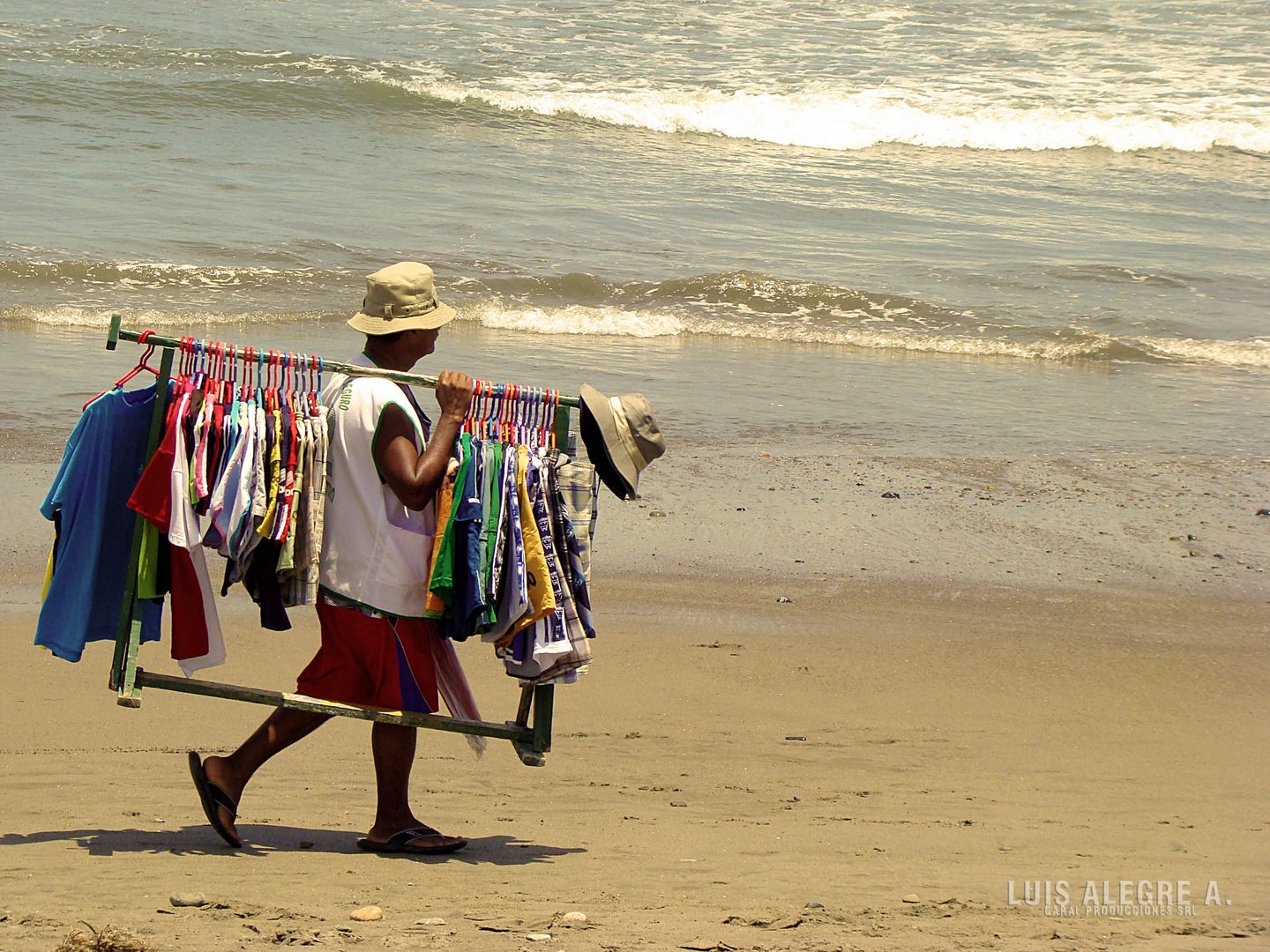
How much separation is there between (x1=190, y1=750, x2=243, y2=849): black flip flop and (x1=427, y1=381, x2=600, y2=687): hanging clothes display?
0.74m

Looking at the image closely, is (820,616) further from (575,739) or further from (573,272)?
(573,272)

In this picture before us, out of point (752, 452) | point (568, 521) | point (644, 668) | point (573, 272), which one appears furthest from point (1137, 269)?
point (568, 521)

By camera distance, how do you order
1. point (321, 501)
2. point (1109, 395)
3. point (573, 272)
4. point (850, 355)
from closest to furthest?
point (321, 501) < point (1109, 395) < point (850, 355) < point (573, 272)

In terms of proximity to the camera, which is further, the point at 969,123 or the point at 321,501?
the point at 969,123

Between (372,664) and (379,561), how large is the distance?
0.94ft

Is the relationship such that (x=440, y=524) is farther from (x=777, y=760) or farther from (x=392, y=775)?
(x=777, y=760)

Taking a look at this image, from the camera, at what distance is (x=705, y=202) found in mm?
16672

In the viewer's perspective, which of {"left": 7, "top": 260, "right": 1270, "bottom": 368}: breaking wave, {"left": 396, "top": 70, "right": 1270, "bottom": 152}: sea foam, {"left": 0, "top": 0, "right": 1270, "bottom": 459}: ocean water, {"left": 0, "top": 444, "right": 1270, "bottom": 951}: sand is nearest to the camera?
{"left": 0, "top": 444, "right": 1270, "bottom": 951}: sand

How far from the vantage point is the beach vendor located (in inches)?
145

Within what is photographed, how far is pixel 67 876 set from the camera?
133 inches

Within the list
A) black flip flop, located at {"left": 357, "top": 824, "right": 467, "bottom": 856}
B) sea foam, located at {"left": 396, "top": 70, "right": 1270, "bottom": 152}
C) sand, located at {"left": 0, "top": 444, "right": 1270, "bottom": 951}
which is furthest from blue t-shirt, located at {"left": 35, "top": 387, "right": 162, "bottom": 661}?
sea foam, located at {"left": 396, "top": 70, "right": 1270, "bottom": 152}

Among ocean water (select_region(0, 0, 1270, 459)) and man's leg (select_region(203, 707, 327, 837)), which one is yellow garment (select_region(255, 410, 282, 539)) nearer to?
man's leg (select_region(203, 707, 327, 837))

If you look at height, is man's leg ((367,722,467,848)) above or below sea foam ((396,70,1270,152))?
below

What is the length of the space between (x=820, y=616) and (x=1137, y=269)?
10.2m
